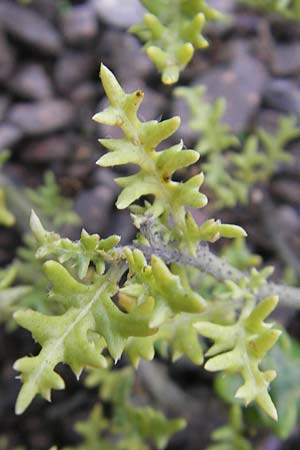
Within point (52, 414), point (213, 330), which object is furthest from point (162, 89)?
point (213, 330)

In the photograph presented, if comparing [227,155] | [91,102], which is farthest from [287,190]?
[91,102]

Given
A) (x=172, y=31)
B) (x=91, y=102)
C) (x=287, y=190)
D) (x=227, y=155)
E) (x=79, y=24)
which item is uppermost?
(x=172, y=31)

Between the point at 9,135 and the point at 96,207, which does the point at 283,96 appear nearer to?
the point at 96,207

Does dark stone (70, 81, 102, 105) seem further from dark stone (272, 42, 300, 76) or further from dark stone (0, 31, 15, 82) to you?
dark stone (272, 42, 300, 76)

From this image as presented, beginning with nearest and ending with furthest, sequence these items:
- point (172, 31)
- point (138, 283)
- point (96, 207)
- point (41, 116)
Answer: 1. point (138, 283)
2. point (172, 31)
3. point (96, 207)
4. point (41, 116)

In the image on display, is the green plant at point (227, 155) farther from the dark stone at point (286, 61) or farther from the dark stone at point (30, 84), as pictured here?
the dark stone at point (30, 84)

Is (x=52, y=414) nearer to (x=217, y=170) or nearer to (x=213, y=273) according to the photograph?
(x=217, y=170)

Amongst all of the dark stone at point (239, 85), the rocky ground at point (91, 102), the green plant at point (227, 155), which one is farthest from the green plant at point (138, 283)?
the dark stone at point (239, 85)

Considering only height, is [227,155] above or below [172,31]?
below
